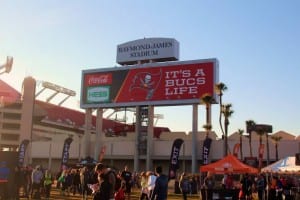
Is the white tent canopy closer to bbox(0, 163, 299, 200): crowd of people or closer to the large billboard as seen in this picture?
bbox(0, 163, 299, 200): crowd of people

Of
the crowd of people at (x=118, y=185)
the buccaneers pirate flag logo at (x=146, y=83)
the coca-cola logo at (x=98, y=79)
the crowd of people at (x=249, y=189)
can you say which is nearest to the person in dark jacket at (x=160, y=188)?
the crowd of people at (x=118, y=185)

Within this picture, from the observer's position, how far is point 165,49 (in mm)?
56281

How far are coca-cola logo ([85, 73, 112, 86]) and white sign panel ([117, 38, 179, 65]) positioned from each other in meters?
3.03

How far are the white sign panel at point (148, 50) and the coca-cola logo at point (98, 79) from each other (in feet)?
9.94

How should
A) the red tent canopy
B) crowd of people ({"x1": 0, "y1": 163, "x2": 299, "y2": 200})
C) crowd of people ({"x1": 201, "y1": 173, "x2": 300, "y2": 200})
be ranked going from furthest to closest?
the red tent canopy < crowd of people ({"x1": 201, "y1": 173, "x2": 300, "y2": 200}) < crowd of people ({"x1": 0, "y1": 163, "x2": 299, "y2": 200})

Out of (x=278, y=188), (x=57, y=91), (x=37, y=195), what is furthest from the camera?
(x=57, y=91)

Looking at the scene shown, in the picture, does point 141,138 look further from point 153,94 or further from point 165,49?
point 165,49

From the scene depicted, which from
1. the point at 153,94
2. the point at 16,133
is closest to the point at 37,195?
the point at 153,94

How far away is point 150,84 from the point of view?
54.4 meters

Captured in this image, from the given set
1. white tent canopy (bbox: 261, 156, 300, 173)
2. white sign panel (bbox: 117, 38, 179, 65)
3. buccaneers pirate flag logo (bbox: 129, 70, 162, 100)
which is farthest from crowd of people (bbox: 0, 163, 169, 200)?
white sign panel (bbox: 117, 38, 179, 65)

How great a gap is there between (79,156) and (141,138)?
14.7 m

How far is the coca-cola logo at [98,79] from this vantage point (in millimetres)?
57688

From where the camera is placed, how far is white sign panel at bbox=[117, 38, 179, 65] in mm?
56016

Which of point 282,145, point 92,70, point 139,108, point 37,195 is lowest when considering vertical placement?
point 37,195
